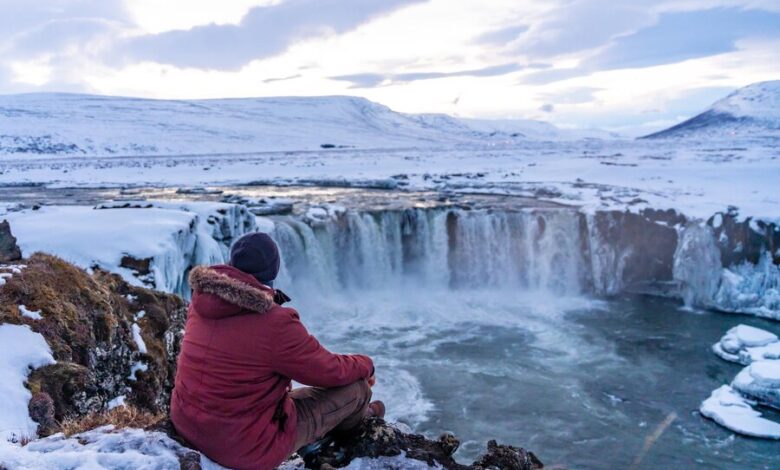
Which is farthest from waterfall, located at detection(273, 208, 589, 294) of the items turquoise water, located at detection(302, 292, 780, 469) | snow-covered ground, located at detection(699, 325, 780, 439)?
snow-covered ground, located at detection(699, 325, 780, 439)

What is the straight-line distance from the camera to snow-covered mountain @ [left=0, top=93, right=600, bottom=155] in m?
108

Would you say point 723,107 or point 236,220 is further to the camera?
point 723,107

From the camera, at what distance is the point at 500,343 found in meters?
18.9

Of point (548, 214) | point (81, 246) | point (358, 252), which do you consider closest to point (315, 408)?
point (81, 246)

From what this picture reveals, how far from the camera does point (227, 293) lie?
12.0 ft

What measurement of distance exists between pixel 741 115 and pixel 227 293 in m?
170

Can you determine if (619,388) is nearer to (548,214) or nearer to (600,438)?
(600,438)

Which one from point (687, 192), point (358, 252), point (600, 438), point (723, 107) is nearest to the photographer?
point (600, 438)

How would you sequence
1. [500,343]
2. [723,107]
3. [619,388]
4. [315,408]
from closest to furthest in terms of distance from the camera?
[315,408]
[619,388]
[500,343]
[723,107]

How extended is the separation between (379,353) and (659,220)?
14.6 metres

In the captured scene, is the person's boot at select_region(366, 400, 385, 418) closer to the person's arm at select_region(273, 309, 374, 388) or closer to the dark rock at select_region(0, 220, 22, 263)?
the person's arm at select_region(273, 309, 374, 388)

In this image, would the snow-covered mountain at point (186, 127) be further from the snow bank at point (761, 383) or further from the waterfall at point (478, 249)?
the snow bank at point (761, 383)

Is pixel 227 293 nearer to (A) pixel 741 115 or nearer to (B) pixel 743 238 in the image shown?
(B) pixel 743 238

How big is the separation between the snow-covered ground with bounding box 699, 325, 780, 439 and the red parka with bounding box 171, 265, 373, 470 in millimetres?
12932
